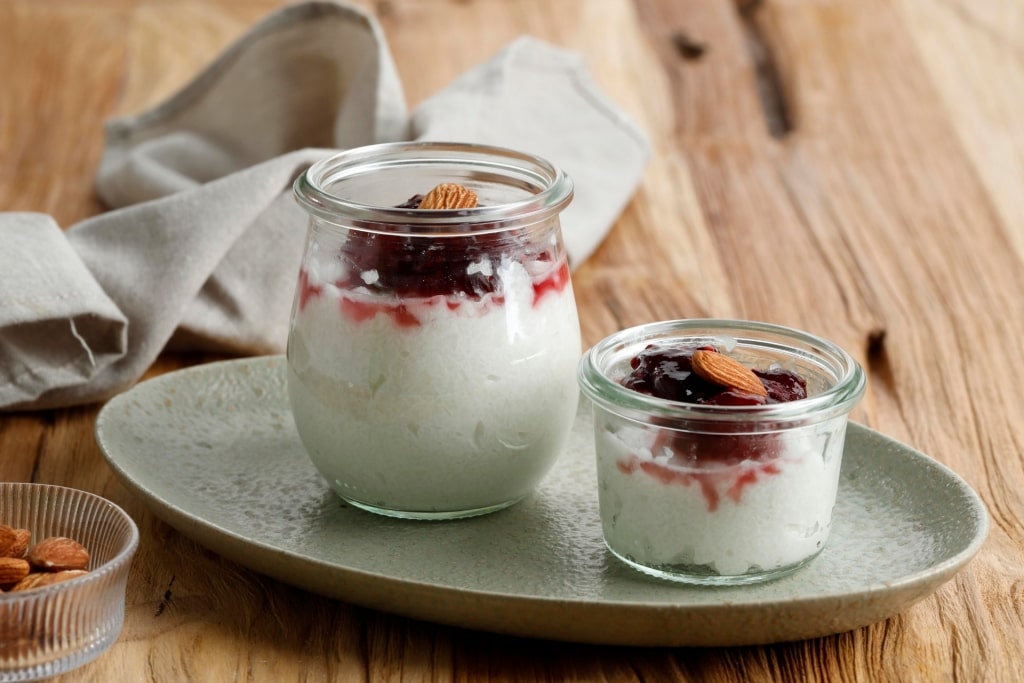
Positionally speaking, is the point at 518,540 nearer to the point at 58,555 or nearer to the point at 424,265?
the point at 424,265

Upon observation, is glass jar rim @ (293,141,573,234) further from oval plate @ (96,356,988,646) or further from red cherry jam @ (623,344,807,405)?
oval plate @ (96,356,988,646)

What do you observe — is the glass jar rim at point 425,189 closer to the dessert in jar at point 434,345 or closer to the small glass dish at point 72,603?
the dessert in jar at point 434,345

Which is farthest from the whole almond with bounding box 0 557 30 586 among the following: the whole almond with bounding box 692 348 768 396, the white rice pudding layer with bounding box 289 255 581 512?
the whole almond with bounding box 692 348 768 396

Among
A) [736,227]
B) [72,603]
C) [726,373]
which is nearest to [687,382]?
[726,373]

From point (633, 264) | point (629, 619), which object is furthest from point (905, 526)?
point (633, 264)

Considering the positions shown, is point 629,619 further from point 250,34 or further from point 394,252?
point 250,34

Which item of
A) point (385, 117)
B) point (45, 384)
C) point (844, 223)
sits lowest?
point (844, 223)
